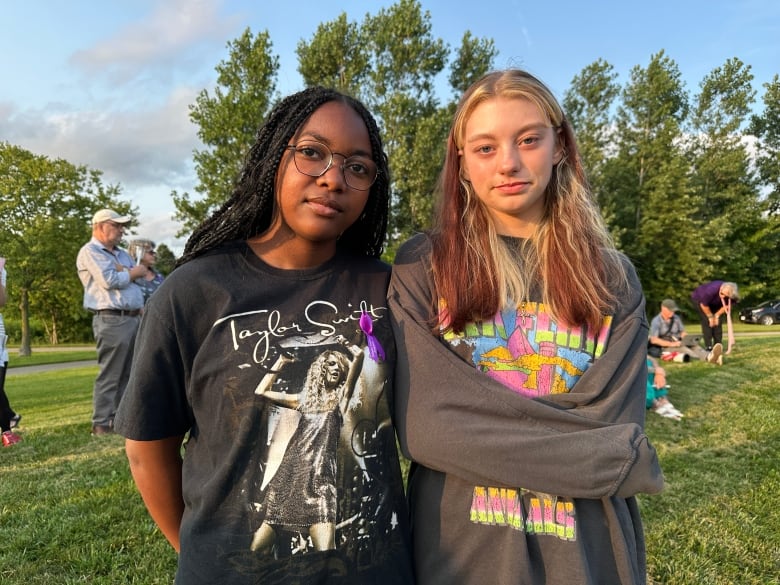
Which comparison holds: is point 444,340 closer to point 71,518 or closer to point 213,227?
point 213,227

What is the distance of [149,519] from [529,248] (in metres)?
3.07

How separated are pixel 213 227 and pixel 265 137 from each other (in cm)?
31

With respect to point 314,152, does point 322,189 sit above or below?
below

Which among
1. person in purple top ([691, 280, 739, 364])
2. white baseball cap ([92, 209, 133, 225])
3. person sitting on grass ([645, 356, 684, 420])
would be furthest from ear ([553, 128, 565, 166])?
person in purple top ([691, 280, 739, 364])

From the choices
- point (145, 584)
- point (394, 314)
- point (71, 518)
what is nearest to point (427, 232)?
point (394, 314)

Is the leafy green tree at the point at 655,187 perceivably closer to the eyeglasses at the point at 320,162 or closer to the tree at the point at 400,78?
the tree at the point at 400,78

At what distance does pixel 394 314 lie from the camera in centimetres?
144

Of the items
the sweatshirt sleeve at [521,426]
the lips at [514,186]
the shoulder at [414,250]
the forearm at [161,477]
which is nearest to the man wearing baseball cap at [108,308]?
the forearm at [161,477]

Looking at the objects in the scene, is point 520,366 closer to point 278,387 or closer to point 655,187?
point 278,387

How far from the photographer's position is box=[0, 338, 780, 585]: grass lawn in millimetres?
2734

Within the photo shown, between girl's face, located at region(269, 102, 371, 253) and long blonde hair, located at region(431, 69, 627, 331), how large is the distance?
350 millimetres

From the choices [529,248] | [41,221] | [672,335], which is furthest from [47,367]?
[529,248]

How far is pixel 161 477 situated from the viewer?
1.40m

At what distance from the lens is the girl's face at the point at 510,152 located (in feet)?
4.79
